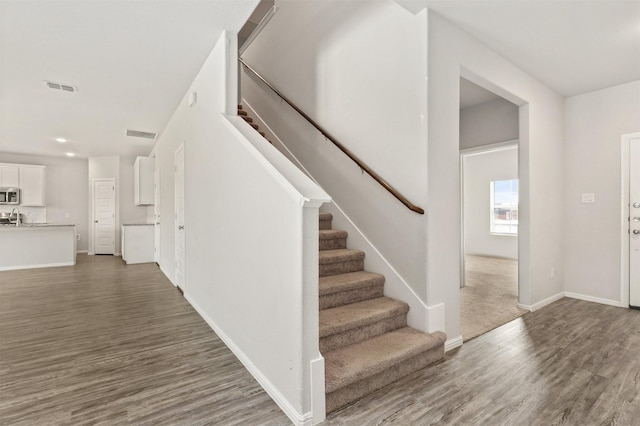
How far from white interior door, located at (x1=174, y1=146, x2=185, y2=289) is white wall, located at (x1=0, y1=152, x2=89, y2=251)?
602 cm

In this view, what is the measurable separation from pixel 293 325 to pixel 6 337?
303cm

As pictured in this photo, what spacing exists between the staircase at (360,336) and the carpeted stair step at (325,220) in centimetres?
52

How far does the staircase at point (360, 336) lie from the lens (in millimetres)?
1977

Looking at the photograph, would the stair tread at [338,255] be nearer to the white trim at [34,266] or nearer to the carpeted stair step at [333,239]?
the carpeted stair step at [333,239]

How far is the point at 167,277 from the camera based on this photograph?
5465 millimetres

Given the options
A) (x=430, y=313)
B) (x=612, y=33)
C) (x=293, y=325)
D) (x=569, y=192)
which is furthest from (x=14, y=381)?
(x=569, y=192)

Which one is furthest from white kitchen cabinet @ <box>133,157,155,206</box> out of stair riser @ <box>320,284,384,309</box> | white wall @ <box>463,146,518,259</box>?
white wall @ <box>463,146,518,259</box>

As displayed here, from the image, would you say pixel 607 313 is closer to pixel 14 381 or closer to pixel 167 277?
pixel 14 381

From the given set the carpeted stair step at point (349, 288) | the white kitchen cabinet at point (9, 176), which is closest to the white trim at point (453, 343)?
the carpeted stair step at point (349, 288)

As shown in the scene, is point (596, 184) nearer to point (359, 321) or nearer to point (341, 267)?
point (341, 267)

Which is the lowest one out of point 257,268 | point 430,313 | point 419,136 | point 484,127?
point 430,313

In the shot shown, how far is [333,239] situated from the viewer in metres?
3.30

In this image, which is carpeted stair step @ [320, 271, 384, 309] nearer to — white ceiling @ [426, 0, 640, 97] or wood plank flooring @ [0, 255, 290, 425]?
wood plank flooring @ [0, 255, 290, 425]

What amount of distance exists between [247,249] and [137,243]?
5.96 m
